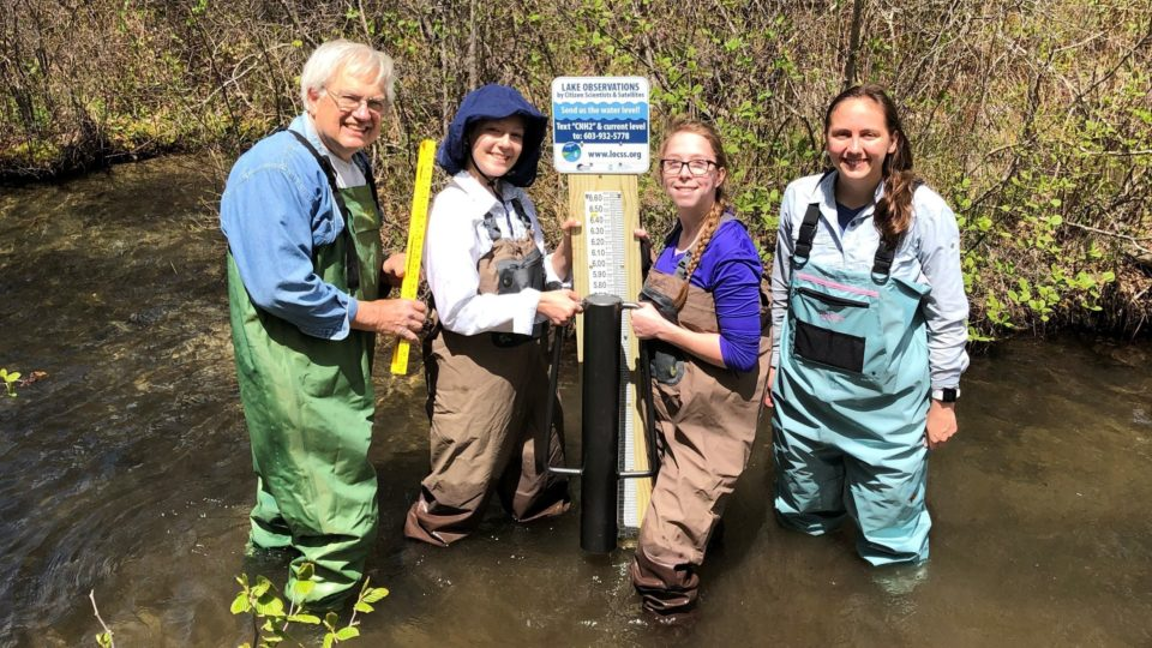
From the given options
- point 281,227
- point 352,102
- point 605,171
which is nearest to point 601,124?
point 605,171

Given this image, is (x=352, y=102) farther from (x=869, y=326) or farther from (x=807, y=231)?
(x=869, y=326)

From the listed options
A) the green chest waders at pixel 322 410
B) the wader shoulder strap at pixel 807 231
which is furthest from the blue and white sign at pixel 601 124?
the green chest waders at pixel 322 410

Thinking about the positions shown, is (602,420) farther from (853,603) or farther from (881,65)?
(881,65)

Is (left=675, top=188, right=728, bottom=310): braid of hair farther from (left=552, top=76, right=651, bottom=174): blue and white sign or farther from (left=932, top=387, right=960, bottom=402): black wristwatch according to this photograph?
(left=932, top=387, right=960, bottom=402): black wristwatch

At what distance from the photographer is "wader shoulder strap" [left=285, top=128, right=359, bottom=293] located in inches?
111

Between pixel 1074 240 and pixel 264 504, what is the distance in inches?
213

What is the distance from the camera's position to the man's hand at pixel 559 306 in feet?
10.3

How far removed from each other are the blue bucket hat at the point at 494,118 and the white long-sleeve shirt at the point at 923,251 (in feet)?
3.36

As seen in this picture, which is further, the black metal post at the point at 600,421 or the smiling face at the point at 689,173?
the black metal post at the point at 600,421

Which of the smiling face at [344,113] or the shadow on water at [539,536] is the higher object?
the smiling face at [344,113]

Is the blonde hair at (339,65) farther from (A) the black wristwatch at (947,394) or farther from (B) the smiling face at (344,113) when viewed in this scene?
(A) the black wristwatch at (947,394)

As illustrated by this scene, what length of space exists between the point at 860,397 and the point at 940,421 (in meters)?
0.34

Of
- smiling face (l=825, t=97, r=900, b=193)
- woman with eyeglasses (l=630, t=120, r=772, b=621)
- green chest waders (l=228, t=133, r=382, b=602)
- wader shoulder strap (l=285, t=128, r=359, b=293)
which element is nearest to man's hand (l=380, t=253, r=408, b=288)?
green chest waders (l=228, t=133, r=382, b=602)

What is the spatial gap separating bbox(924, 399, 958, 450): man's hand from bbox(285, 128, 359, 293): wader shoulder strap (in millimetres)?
2228
